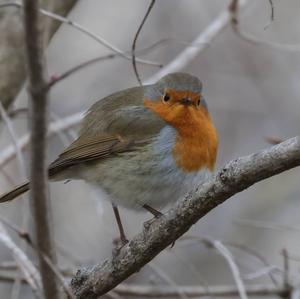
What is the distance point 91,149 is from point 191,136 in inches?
20.6

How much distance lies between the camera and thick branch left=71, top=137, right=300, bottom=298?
2082 mm

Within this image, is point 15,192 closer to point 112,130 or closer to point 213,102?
point 112,130

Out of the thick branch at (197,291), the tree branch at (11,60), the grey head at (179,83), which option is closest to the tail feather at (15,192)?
the tree branch at (11,60)

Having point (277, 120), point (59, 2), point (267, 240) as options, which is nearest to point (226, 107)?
point (277, 120)

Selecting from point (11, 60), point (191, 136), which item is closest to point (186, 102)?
point (191, 136)

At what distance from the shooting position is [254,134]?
261 inches

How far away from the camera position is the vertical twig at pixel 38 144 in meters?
1.62

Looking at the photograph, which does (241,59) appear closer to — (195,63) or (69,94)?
(195,63)

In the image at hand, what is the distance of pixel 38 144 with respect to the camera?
178 cm

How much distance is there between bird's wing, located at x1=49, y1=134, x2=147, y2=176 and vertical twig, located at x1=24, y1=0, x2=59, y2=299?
5.26 ft

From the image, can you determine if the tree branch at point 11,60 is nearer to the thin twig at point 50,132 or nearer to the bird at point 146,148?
the thin twig at point 50,132

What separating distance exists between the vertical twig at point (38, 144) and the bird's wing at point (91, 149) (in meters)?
1.60

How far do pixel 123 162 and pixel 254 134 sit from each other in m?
3.25

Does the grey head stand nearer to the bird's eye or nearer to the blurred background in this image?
the bird's eye
